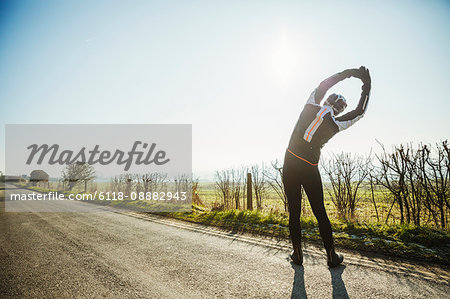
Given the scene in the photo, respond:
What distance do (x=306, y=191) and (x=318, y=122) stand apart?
968mm

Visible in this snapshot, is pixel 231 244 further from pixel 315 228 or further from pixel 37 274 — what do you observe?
pixel 37 274

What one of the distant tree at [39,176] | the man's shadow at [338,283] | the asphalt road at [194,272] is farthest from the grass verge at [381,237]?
the distant tree at [39,176]

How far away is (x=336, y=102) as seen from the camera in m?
3.00

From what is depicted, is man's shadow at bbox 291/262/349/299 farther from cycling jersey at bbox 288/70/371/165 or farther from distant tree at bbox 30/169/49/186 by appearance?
distant tree at bbox 30/169/49/186

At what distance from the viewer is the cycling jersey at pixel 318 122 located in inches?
113

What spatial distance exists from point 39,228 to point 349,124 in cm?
764

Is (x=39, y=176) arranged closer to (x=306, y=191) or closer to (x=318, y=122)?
(x=306, y=191)

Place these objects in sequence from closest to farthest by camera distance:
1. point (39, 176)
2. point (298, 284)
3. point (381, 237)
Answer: point (298, 284), point (381, 237), point (39, 176)

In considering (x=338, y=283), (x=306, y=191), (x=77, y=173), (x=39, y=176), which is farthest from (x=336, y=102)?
(x=39, y=176)

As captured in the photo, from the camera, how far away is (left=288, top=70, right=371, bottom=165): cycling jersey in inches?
113

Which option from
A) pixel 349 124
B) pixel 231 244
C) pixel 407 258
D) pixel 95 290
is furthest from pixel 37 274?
pixel 407 258

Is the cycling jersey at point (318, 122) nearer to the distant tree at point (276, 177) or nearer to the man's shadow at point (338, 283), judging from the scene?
the man's shadow at point (338, 283)

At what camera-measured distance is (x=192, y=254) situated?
356 centimetres

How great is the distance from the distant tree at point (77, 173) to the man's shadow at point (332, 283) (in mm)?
32908
